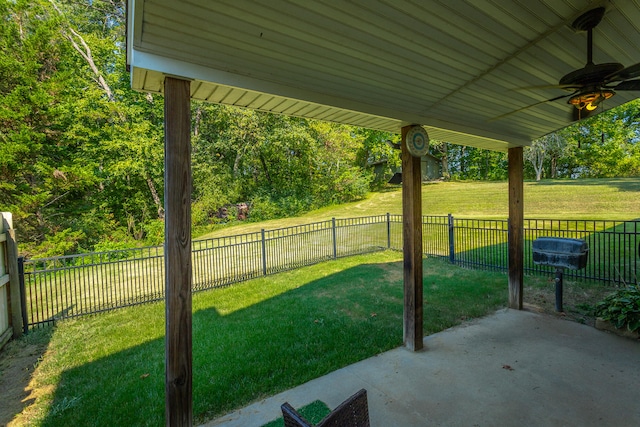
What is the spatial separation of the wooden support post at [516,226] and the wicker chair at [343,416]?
4.05 m

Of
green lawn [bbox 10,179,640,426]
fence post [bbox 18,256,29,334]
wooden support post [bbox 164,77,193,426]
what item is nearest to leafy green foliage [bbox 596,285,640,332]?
green lawn [bbox 10,179,640,426]

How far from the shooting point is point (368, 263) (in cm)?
772

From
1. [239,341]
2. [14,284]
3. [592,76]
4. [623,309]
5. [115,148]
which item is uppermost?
[115,148]

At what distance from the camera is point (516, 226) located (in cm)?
439

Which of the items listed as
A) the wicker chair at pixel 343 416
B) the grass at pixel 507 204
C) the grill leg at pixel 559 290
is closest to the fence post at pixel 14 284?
the wicker chair at pixel 343 416

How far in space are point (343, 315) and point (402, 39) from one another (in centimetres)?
367

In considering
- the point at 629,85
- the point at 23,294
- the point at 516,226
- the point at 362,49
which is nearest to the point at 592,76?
the point at 629,85

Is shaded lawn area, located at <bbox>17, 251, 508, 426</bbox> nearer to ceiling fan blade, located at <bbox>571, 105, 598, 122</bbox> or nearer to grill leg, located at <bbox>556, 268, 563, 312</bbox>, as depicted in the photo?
grill leg, located at <bbox>556, 268, 563, 312</bbox>

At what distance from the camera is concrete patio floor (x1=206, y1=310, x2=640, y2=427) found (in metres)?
2.32

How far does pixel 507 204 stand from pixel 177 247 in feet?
50.9

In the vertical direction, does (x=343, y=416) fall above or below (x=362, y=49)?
below

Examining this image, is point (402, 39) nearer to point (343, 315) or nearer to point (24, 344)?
point (343, 315)

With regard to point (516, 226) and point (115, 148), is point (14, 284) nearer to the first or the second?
point (516, 226)

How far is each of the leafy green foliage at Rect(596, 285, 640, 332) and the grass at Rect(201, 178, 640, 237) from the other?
24.9ft
